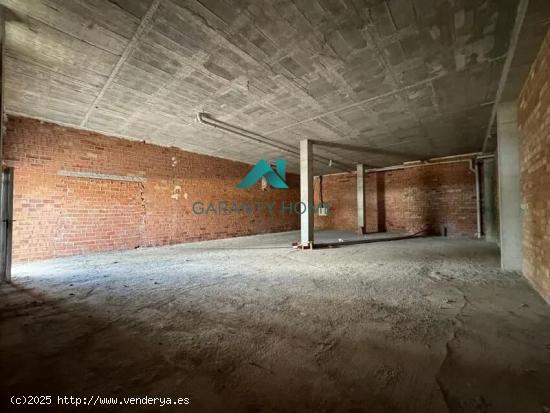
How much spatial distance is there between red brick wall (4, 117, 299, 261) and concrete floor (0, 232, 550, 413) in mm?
2617

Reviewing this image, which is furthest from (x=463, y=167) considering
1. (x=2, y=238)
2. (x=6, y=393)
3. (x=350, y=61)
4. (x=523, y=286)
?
(x=2, y=238)

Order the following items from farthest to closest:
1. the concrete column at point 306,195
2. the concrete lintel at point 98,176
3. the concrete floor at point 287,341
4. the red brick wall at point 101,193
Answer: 1. the concrete column at point 306,195
2. the concrete lintel at point 98,176
3. the red brick wall at point 101,193
4. the concrete floor at point 287,341

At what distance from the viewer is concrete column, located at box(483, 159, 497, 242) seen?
26.2 feet

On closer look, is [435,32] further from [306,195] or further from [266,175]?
[266,175]

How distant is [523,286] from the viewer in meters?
3.18

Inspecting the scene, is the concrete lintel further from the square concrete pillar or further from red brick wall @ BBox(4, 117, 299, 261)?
the square concrete pillar

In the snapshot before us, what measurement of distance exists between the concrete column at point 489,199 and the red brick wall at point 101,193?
915 cm

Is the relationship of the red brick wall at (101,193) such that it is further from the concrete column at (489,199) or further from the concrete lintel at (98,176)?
the concrete column at (489,199)

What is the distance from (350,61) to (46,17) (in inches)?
149

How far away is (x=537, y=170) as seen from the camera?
2.96 meters

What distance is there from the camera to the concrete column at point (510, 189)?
3.88 meters

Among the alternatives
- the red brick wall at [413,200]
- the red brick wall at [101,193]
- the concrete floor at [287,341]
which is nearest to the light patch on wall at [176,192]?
the red brick wall at [101,193]

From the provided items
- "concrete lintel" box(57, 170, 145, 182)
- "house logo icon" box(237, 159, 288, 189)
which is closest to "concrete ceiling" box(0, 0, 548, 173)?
"concrete lintel" box(57, 170, 145, 182)

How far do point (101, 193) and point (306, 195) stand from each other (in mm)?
5559
